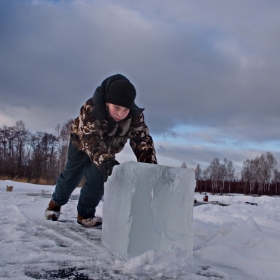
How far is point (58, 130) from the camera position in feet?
119

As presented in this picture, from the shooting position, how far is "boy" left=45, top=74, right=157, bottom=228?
99.5 inches

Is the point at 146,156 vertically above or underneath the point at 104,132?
underneath

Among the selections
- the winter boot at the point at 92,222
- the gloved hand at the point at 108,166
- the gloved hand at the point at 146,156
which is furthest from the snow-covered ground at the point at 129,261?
the gloved hand at the point at 146,156

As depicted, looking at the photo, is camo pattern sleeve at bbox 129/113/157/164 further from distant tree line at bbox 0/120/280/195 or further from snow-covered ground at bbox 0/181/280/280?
distant tree line at bbox 0/120/280/195

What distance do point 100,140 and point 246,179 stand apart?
135 feet

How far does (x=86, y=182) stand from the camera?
10.2ft

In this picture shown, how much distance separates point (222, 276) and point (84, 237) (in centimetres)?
119

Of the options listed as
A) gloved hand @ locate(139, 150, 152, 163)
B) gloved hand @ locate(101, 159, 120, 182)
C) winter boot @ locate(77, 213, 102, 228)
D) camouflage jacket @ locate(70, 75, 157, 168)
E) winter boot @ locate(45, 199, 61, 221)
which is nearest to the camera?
gloved hand @ locate(101, 159, 120, 182)

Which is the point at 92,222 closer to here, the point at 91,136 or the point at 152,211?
the point at 91,136

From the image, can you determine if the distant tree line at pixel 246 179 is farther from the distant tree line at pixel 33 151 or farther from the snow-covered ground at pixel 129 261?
the snow-covered ground at pixel 129 261

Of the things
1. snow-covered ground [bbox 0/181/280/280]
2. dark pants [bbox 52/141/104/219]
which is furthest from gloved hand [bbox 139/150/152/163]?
snow-covered ground [bbox 0/181/280/280]

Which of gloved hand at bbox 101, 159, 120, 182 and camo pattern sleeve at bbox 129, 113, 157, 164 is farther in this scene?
camo pattern sleeve at bbox 129, 113, 157, 164

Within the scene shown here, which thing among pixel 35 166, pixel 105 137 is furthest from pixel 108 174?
pixel 35 166

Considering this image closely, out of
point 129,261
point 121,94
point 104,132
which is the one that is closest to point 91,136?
point 104,132
